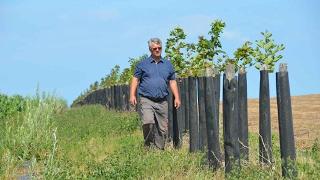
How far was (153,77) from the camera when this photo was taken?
11078mm

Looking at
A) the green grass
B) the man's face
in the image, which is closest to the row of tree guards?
the green grass

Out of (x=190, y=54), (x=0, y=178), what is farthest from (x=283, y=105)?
(x=190, y=54)

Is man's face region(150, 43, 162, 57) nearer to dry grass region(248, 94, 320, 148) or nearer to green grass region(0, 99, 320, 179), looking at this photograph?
green grass region(0, 99, 320, 179)

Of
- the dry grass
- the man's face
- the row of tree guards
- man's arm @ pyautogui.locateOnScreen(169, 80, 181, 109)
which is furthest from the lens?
the dry grass

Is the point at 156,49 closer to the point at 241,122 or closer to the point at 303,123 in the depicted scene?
the point at 241,122

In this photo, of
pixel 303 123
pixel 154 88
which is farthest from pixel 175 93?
pixel 303 123

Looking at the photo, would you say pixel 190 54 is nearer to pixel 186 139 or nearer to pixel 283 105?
pixel 186 139

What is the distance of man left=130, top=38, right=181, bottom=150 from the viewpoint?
436 inches

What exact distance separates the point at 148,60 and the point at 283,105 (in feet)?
14.1

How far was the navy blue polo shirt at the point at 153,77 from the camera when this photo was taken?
11.1 metres

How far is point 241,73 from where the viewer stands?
8148mm

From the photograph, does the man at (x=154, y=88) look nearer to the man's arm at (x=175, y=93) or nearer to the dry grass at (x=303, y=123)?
the man's arm at (x=175, y=93)

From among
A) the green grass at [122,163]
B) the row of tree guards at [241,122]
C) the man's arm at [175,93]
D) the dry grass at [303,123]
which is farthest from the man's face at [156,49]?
the dry grass at [303,123]

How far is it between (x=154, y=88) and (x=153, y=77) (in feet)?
0.65
